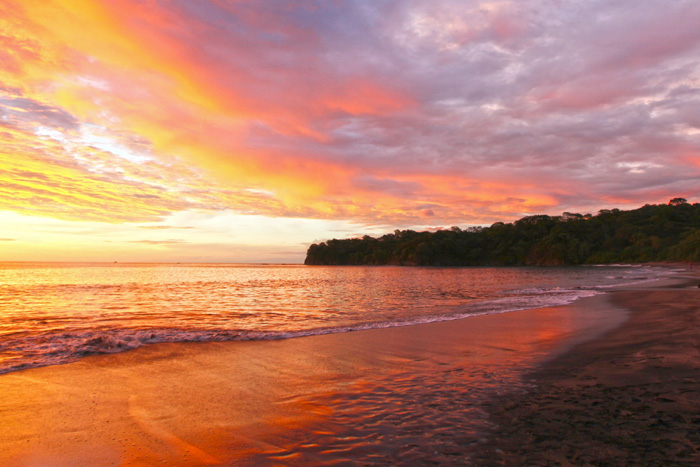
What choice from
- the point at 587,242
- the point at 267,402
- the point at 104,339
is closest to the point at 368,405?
the point at 267,402

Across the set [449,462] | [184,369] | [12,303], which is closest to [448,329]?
[184,369]

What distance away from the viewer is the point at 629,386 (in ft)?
18.7

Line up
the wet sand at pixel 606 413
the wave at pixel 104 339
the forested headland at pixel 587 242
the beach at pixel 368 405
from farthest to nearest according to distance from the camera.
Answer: the forested headland at pixel 587 242 < the wave at pixel 104 339 < the beach at pixel 368 405 < the wet sand at pixel 606 413

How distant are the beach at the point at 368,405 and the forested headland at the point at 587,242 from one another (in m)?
116

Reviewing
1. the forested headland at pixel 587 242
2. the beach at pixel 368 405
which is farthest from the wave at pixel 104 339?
the forested headland at pixel 587 242

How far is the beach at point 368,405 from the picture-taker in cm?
405

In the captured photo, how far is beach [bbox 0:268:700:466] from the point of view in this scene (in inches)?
159

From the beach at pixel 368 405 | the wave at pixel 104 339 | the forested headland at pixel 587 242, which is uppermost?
the forested headland at pixel 587 242

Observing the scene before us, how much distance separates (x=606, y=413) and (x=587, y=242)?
7062 inches

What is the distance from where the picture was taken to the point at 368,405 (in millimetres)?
5605

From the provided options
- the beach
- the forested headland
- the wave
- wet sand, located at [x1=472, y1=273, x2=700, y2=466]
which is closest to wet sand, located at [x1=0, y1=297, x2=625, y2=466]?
the beach

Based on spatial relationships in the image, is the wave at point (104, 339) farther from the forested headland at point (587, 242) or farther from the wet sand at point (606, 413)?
the forested headland at point (587, 242)

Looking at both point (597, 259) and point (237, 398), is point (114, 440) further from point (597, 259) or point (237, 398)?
point (597, 259)

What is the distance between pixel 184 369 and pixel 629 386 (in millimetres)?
8197
